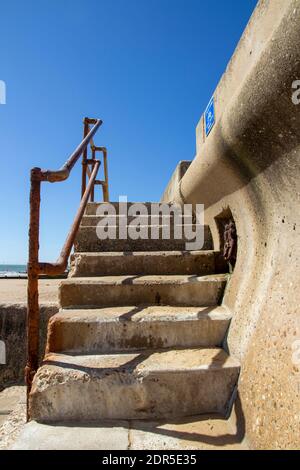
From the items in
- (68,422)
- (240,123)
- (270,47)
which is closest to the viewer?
(270,47)

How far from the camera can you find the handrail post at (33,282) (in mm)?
1516

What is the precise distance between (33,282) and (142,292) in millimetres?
753

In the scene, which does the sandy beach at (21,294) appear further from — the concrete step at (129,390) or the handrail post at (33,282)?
the concrete step at (129,390)

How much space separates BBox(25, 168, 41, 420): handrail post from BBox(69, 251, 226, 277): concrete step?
2.41 ft

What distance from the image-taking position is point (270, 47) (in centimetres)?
116

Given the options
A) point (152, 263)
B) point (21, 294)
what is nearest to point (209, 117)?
point (152, 263)

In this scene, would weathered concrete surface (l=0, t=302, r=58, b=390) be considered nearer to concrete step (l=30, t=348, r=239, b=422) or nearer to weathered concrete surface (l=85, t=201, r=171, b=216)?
weathered concrete surface (l=85, t=201, r=171, b=216)

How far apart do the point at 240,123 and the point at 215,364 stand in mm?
1219

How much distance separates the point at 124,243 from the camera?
2613 millimetres

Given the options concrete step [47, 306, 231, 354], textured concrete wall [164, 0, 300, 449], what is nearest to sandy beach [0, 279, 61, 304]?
concrete step [47, 306, 231, 354]

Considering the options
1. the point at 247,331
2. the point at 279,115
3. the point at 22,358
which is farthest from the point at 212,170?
the point at 22,358

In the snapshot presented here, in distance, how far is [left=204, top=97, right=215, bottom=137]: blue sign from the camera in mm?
2827

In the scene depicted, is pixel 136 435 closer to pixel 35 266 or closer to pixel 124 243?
pixel 35 266

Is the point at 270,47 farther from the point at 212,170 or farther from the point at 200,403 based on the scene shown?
the point at 200,403
